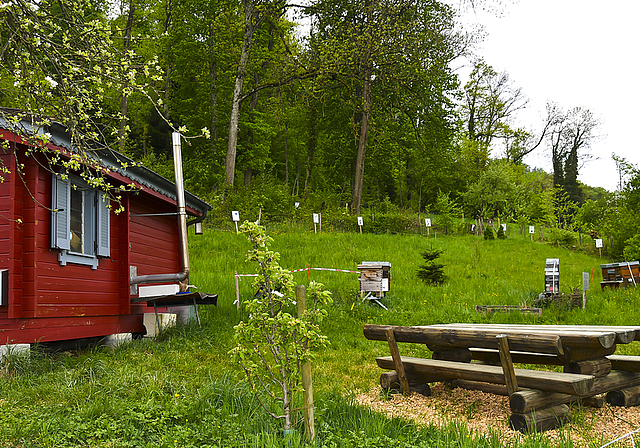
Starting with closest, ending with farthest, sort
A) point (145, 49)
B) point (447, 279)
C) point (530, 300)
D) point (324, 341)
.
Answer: point (324, 341) → point (530, 300) → point (447, 279) → point (145, 49)

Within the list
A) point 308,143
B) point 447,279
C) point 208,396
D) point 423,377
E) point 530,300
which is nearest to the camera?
point 208,396

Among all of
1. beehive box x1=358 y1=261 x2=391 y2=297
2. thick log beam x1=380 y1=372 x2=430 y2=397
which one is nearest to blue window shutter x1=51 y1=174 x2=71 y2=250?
thick log beam x1=380 y1=372 x2=430 y2=397

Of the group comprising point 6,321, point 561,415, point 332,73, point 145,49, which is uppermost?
point 145,49

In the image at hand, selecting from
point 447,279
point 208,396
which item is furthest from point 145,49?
point 208,396

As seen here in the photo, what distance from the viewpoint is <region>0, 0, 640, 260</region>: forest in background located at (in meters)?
5.62

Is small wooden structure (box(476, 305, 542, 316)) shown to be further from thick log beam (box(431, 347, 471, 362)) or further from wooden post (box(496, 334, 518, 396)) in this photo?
wooden post (box(496, 334, 518, 396))

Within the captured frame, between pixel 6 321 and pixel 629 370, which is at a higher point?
pixel 6 321

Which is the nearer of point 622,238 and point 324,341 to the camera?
point 324,341

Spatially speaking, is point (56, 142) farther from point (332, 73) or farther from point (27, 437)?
point (332, 73)

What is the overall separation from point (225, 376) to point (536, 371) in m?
3.43

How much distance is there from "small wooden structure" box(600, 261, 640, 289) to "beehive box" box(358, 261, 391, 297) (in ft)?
24.7

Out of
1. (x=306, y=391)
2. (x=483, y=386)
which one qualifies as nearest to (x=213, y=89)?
(x=483, y=386)

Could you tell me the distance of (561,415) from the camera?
16.5 ft

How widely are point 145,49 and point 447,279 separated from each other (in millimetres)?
26434
